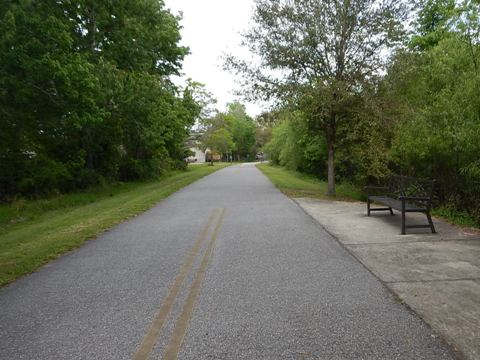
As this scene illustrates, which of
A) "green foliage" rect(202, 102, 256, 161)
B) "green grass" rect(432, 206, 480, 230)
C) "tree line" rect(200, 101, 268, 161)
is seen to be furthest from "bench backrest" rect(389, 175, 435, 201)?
"tree line" rect(200, 101, 268, 161)

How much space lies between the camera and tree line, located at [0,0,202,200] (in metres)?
13.1

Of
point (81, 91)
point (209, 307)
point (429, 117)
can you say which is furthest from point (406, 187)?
point (81, 91)

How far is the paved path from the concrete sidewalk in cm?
23

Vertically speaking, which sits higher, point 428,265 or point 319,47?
point 319,47

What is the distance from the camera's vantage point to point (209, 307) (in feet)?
12.8

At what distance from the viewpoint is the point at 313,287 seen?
444cm

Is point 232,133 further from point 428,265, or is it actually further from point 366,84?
point 428,265

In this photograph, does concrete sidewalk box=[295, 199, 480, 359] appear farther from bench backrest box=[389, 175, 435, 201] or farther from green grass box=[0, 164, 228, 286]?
green grass box=[0, 164, 228, 286]

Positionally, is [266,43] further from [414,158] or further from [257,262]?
[257,262]

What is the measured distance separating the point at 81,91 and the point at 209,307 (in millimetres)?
13094

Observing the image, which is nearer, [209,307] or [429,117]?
[209,307]

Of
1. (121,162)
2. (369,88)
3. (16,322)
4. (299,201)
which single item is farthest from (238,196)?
(121,162)

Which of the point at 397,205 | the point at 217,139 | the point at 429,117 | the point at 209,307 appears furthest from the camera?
the point at 217,139

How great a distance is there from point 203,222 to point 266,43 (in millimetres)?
8182
